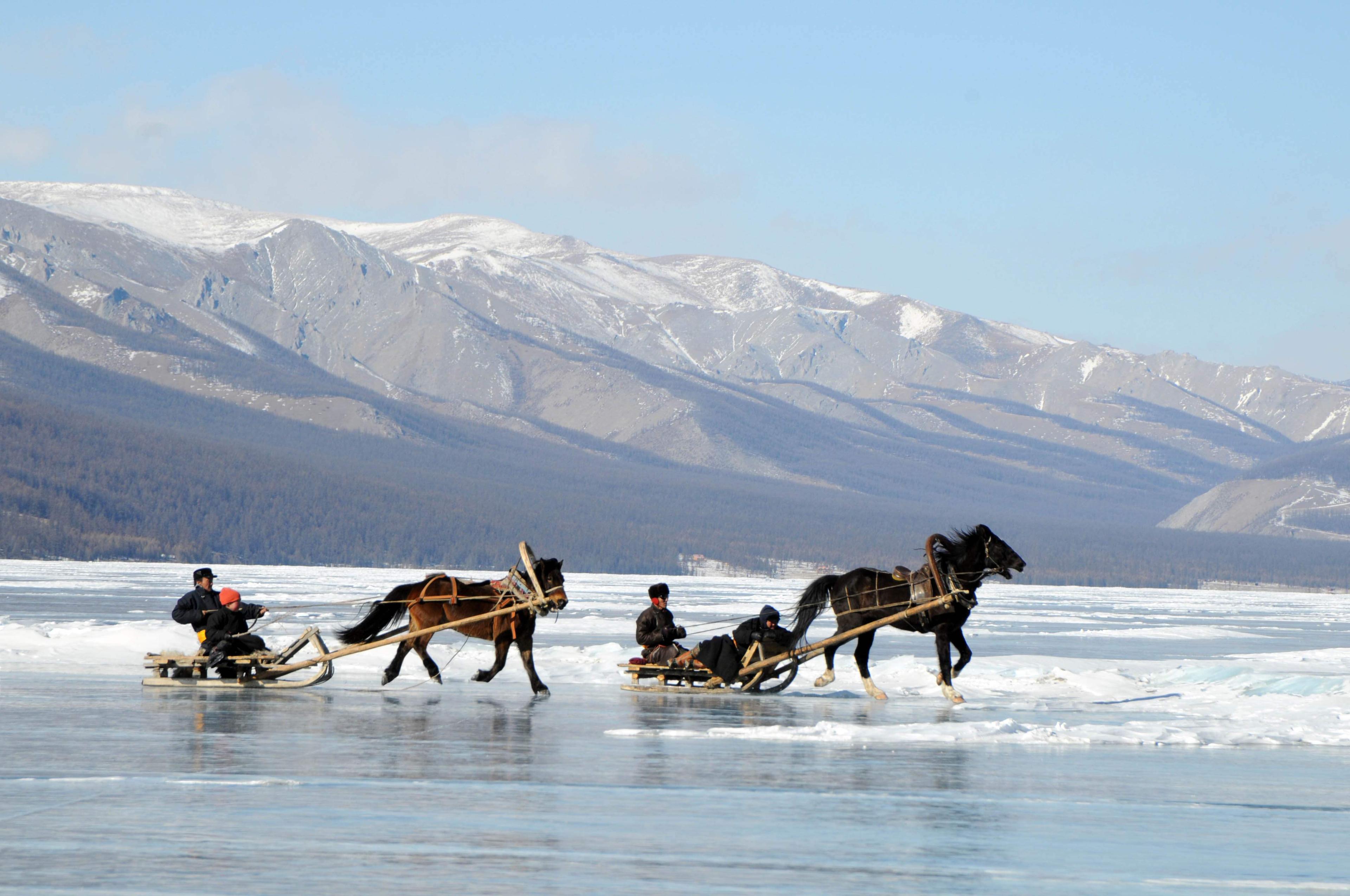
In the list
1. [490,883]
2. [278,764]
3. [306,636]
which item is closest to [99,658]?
[306,636]

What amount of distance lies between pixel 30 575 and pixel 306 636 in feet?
257

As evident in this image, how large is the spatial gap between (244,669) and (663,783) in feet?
28.2

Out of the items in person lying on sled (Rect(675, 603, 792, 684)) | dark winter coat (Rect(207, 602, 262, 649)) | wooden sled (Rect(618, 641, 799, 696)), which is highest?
dark winter coat (Rect(207, 602, 262, 649))

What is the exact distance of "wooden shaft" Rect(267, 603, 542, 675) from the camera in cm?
1938

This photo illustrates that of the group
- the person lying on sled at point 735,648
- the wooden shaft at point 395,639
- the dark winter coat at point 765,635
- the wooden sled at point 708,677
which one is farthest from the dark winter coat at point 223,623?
the dark winter coat at point 765,635

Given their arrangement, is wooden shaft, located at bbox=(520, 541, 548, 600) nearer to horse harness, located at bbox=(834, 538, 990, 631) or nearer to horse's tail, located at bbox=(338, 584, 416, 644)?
horse's tail, located at bbox=(338, 584, 416, 644)

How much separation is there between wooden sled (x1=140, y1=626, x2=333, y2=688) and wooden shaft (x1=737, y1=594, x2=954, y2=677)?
5.20 meters

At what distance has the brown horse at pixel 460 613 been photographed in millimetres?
20172

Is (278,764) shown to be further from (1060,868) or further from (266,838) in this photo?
(1060,868)

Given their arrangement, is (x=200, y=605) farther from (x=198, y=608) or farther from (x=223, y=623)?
(x=223, y=623)

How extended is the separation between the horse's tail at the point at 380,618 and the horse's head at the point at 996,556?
22.8 ft

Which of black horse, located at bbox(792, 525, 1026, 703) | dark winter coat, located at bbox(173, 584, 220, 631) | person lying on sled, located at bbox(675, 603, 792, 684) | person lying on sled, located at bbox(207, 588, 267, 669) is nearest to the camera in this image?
dark winter coat, located at bbox(173, 584, 220, 631)

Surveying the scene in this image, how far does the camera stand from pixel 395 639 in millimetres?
19844

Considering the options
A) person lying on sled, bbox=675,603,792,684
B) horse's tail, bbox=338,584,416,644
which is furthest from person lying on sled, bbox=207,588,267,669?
person lying on sled, bbox=675,603,792,684
